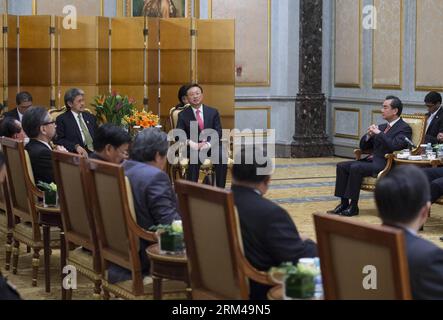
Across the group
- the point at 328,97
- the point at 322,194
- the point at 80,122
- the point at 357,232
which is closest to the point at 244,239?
the point at 357,232

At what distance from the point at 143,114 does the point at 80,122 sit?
2.68 ft

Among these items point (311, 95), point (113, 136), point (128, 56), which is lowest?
point (113, 136)

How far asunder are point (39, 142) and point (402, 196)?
13.4 ft

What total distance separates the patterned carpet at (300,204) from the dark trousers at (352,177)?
260mm

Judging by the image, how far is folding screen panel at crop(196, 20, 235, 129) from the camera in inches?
495

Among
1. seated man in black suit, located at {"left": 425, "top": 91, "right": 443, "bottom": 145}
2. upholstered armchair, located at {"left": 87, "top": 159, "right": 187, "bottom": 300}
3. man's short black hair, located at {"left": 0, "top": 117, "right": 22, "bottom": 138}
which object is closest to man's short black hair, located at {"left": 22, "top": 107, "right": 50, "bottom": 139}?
man's short black hair, located at {"left": 0, "top": 117, "right": 22, "bottom": 138}

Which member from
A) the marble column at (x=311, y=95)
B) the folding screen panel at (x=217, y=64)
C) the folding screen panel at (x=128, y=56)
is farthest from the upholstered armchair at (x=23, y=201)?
the marble column at (x=311, y=95)

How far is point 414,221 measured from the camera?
3227 mm

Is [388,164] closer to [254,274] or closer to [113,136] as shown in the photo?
[113,136]

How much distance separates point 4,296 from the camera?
11.4 ft

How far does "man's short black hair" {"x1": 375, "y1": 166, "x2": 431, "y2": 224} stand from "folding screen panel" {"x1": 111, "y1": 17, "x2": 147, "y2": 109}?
9530 mm

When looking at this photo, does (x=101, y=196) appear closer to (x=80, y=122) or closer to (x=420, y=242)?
(x=420, y=242)

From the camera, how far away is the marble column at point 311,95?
48.3ft

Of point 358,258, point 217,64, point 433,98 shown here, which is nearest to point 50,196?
point 358,258
